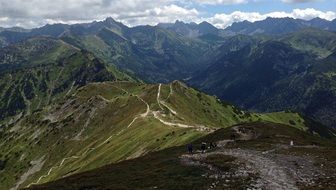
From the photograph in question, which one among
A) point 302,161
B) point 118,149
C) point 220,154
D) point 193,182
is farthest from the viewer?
point 118,149

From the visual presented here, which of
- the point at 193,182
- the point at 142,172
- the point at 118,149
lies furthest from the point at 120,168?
the point at 118,149

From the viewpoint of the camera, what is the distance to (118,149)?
516 feet

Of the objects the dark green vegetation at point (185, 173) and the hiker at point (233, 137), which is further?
the hiker at point (233, 137)

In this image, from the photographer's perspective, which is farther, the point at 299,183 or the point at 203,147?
the point at 203,147

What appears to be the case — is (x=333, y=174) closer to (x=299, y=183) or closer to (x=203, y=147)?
(x=299, y=183)

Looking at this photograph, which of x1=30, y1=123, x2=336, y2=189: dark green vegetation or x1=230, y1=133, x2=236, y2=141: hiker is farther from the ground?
x1=30, y1=123, x2=336, y2=189: dark green vegetation

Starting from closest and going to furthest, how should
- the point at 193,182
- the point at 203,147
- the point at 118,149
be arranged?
the point at 193,182
the point at 203,147
the point at 118,149

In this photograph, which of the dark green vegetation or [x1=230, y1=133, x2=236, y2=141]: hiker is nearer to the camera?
the dark green vegetation

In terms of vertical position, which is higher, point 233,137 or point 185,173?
point 185,173

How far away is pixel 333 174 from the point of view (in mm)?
59906

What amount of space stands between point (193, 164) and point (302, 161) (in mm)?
16410

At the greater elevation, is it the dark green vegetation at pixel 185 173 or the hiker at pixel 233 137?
the dark green vegetation at pixel 185 173

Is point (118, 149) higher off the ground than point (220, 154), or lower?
lower

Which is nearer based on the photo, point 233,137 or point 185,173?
point 185,173
